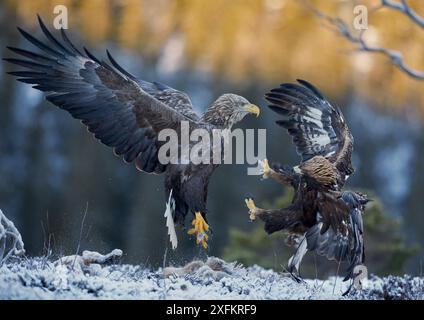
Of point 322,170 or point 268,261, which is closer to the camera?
point 322,170

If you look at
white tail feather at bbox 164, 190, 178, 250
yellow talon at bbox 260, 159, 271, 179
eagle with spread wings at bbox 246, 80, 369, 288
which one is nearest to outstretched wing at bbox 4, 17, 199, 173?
white tail feather at bbox 164, 190, 178, 250

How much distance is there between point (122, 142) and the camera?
7.09 meters

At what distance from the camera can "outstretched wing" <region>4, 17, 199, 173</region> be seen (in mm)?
6953

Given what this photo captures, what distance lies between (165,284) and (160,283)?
0.26ft

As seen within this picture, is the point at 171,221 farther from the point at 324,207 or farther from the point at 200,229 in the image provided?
the point at 324,207

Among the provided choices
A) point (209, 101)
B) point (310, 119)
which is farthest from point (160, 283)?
point (209, 101)

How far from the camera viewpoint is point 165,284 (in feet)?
21.3

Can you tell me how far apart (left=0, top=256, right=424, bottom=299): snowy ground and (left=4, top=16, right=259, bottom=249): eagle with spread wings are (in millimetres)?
411

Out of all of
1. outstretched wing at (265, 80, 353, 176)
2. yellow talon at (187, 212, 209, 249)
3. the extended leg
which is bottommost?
yellow talon at (187, 212, 209, 249)

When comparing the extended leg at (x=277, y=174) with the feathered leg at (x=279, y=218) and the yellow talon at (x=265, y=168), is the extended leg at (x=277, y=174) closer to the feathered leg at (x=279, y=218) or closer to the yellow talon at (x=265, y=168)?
the yellow talon at (x=265, y=168)

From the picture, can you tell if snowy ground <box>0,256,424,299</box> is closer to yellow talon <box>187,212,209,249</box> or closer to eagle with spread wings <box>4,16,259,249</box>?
yellow talon <box>187,212,209,249</box>
